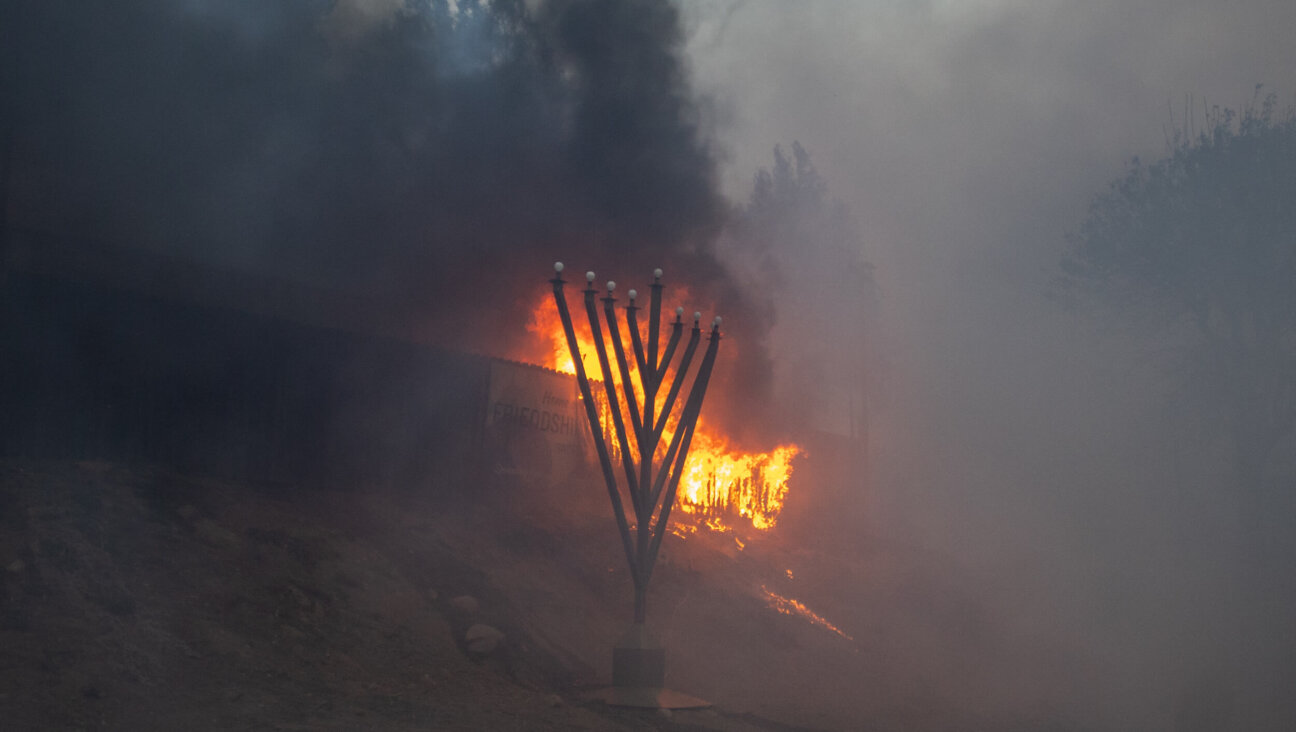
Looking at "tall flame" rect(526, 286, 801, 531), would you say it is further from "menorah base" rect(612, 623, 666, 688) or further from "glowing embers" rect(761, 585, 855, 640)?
"menorah base" rect(612, 623, 666, 688)

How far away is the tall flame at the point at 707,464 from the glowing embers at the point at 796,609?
297 centimetres

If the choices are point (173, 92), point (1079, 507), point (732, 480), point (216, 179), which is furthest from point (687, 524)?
point (1079, 507)

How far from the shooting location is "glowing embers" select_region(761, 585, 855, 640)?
18.9 metres

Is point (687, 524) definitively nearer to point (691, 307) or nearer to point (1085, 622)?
point (691, 307)

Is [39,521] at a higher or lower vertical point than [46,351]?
lower

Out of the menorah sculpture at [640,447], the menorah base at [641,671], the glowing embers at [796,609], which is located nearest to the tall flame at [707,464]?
the glowing embers at [796,609]

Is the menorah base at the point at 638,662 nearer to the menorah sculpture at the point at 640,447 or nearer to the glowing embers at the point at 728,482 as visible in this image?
the menorah sculpture at the point at 640,447

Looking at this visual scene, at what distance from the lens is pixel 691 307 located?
2141cm

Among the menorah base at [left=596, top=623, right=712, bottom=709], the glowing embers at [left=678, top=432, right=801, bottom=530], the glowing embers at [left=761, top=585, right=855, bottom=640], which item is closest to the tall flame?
the glowing embers at [left=678, top=432, right=801, bottom=530]

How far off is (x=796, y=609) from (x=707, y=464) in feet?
13.9

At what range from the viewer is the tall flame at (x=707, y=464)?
20.8 m

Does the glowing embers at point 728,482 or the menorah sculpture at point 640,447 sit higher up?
the glowing embers at point 728,482

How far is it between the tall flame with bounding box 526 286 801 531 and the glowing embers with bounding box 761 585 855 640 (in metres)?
2.97

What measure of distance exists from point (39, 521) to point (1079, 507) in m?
40.6
